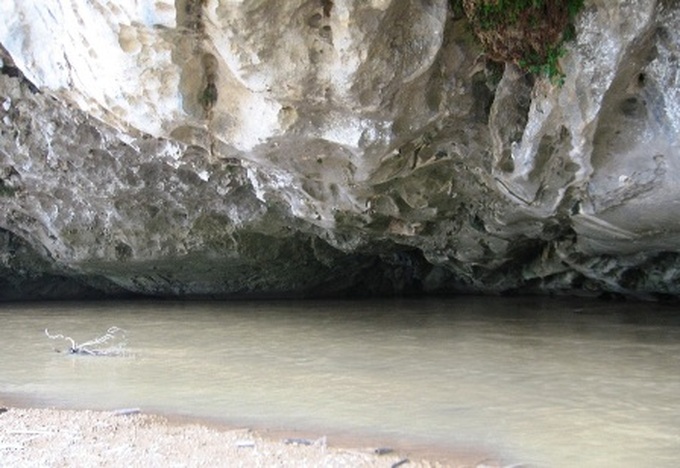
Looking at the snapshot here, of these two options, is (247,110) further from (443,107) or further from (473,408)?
(473,408)

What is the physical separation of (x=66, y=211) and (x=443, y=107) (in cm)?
458

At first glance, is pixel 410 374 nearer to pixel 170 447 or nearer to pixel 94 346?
pixel 170 447

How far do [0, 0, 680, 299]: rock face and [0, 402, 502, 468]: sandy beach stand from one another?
6.64 ft

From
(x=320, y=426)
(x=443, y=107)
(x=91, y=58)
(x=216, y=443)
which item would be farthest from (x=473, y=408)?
(x=91, y=58)

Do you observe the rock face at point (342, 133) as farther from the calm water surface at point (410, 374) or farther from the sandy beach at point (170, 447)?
the sandy beach at point (170, 447)

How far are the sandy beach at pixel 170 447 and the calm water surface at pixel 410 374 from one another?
0.20 meters

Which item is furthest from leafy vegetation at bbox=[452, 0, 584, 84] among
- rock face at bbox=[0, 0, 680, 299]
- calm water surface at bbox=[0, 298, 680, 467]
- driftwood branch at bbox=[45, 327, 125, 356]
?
driftwood branch at bbox=[45, 327, 125, 356]

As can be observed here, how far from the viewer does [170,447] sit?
3281mm

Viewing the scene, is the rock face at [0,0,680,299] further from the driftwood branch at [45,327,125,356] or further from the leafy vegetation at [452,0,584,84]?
the driftwood branch at [45,327,125,356]

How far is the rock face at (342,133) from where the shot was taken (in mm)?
4199

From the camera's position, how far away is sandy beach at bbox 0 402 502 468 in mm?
3061

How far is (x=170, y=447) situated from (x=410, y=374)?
1.77m

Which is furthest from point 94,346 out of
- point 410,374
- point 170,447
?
point 170,447

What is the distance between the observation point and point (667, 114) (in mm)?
4246
